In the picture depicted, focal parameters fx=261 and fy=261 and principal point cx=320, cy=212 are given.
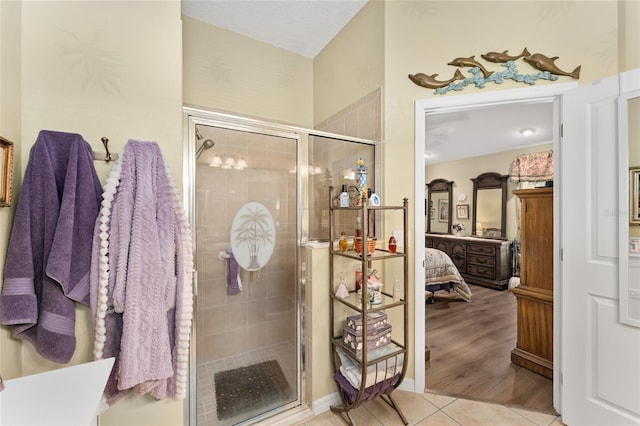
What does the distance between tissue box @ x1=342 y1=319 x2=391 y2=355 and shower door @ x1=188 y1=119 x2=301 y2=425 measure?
1.15 feet

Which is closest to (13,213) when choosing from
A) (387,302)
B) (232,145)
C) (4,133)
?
(4,133)

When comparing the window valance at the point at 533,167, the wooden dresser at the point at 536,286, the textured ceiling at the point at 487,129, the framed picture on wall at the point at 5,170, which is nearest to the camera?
the framed picture on wall at the point at 5,170

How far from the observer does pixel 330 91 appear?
8.29 feet

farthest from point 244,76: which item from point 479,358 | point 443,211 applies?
point 443,211

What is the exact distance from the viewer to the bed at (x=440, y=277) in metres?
3.71

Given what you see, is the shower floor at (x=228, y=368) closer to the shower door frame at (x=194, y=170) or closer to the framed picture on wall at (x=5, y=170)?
the shower door frame at (x=194, y=170)

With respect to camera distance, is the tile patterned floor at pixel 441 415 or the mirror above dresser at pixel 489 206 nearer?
the tile patterned floor at pixel 441 415

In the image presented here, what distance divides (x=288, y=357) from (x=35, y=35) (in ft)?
6.85

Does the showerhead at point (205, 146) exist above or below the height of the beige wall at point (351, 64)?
below

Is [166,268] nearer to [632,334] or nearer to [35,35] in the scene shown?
[35,35]

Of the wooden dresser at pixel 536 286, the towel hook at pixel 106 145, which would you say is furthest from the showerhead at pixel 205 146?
the wooden dresser at pixel 536 286

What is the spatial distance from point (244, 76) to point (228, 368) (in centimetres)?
241

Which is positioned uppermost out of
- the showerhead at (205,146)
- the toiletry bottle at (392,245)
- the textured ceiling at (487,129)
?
the textured ceiling at (487,129)

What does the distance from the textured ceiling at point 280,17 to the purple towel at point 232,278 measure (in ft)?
6.54
